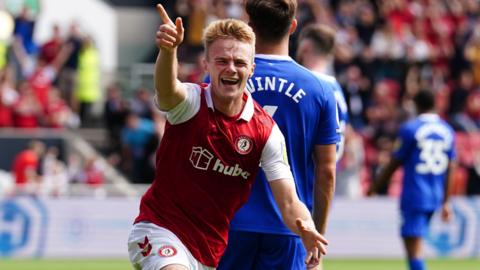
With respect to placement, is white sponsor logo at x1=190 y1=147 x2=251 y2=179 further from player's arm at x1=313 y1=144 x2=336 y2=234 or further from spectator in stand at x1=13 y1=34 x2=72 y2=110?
spectator in stand at x1=13 y1=34 x2=72 y2=110

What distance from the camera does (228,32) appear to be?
21.7 feet

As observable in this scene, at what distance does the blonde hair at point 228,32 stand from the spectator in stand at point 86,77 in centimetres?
1760

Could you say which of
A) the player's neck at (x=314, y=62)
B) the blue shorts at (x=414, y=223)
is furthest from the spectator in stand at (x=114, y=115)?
the player's neck at (x=314, y=62)

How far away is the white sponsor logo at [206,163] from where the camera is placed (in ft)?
21.9

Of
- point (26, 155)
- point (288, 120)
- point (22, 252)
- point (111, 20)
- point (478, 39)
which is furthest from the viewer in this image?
point (111, 20)

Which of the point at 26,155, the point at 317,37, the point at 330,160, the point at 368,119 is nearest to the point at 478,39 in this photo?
the point at 368,119

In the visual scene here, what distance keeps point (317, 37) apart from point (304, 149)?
2.41 meters

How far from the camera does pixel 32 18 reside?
24.6 meters

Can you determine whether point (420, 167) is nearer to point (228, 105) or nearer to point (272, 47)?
point (272, 47)

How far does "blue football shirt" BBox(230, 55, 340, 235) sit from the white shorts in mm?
743

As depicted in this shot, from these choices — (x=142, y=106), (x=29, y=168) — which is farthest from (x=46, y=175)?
(x=142, y=106)

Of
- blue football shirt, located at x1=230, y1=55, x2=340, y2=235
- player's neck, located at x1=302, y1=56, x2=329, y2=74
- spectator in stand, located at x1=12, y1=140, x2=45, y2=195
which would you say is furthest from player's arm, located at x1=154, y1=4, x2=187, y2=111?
spectator in stand, located at x1=12, y1=140, x2=45, y2=195

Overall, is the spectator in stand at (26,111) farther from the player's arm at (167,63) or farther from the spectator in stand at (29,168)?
the player's arm at (167,63)

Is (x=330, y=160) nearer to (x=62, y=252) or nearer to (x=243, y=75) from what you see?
(x=243, y=75)
